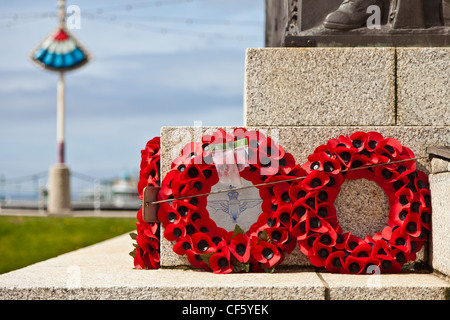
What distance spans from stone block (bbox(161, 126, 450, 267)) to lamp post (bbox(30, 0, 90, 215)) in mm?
13913

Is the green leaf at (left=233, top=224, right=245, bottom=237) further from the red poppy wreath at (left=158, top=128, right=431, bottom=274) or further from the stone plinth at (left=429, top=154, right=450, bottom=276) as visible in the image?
the stone plinth at (left=429, top=154, right=450, bottom=276)

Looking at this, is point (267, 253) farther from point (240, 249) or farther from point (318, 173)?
point (318, 173)

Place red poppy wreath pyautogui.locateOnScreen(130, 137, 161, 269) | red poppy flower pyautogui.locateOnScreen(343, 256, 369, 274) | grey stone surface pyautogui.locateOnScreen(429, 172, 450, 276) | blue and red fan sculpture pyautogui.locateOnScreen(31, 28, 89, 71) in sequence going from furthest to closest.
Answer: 1. blue and red fan sculpture pyautogui.locateOnScreen(31, 28, 89, 71)
2. red poppy wreath pyautogui.locateOnScreen(130, 137, 161, 269)
3. red poppy flower pyautogui.locateOnScreen(343, 256, 369, 274)
4. grey stone surface pyautogui.locateOnScreen(429, 172, 450, 276)

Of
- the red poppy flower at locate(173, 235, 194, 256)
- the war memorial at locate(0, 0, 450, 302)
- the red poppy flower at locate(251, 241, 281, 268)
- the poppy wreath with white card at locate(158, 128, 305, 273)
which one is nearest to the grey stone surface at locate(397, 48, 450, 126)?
the war memorial at locate(0, 0, 450, 302)

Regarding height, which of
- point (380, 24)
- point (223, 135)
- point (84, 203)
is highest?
point (380, 24)

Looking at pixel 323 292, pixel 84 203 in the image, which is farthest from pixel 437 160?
pixel 84 203

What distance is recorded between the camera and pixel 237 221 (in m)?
3.76

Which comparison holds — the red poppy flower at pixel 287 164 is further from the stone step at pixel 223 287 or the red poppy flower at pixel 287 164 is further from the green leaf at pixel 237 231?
the stone step at pixel 223 287

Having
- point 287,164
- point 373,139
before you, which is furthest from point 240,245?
point 373,139

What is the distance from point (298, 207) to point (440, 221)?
85cm

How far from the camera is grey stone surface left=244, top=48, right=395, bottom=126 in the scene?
3.96 meters

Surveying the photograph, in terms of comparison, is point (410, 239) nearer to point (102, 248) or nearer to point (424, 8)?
point (424, 8)

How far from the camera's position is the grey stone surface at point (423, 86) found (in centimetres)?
396
